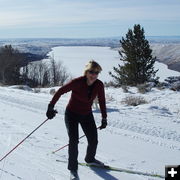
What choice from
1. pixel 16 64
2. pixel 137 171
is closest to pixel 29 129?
pixel 137 171

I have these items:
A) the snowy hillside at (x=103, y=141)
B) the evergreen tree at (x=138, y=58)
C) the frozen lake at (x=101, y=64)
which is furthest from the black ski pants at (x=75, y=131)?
the frozen lake at (x=101, y=64)

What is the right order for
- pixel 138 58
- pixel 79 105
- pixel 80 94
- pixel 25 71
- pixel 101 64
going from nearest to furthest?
pixel 80 94
pixel 79 105
pixel 138 58
pixel 25 71
pixel 101 64

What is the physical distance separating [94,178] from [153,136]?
10.8 feet

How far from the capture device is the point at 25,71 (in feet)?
219

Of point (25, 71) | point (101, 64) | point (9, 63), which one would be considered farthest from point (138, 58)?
point (101, 64)

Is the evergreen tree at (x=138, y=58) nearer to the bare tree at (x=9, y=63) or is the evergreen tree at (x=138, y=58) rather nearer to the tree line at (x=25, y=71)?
the tree line at (x=25, y=71)

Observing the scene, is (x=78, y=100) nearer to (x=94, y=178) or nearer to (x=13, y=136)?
(x=94, y=178)

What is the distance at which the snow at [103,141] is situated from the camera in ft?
18.9

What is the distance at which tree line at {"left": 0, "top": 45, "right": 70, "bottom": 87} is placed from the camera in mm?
51987

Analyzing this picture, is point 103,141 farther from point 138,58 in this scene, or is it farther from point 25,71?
point 25,71

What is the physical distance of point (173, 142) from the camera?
791 cm

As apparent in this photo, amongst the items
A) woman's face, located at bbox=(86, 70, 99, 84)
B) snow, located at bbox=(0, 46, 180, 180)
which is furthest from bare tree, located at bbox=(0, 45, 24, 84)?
woman's face, located at bbox=(86, 70, 99, 84)

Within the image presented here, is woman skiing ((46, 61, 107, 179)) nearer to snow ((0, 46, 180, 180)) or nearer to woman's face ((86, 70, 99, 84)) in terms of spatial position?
woman's face ((86, 70, 99, 84))

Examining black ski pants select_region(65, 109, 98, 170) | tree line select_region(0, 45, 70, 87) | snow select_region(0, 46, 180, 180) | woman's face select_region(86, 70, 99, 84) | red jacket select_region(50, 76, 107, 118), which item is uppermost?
woman's face select_region(86, 70, 99, 84)
